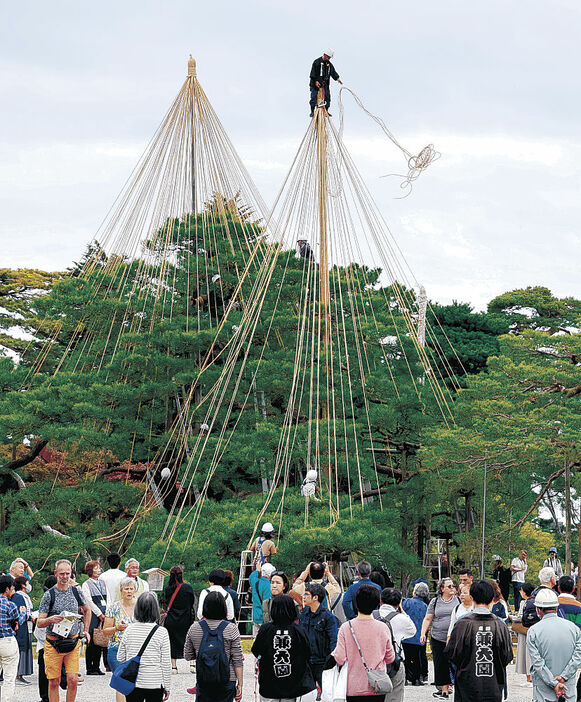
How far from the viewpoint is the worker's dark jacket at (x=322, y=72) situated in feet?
46.9

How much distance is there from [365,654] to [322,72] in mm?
11053

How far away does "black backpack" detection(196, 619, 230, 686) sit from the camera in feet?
17.2

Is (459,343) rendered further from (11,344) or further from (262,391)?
(11,344)

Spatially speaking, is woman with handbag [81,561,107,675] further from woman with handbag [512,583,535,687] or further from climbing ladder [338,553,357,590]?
woman with handbag [512,583,535,687]

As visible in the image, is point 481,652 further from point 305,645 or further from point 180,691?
point 180,691

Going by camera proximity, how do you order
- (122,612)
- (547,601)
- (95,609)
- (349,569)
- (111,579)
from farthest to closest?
(349,569) → (111,579) → (95,609) → (122,612) → (547,601)

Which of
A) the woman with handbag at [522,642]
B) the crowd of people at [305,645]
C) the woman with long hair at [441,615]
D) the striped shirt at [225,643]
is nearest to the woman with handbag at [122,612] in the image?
the crowd of people at [305,645]

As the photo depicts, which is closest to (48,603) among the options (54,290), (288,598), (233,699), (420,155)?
(233,699)

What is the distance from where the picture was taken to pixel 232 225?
16.5 meters

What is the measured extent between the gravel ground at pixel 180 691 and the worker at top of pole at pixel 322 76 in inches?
340

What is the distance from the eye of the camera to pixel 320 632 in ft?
19.9

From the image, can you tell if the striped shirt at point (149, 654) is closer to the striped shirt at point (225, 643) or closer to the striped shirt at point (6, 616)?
the striped shirt at point (225, 643)

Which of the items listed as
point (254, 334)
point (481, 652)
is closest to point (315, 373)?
point (254, 334)

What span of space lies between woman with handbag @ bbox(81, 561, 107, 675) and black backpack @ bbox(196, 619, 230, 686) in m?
2.79
